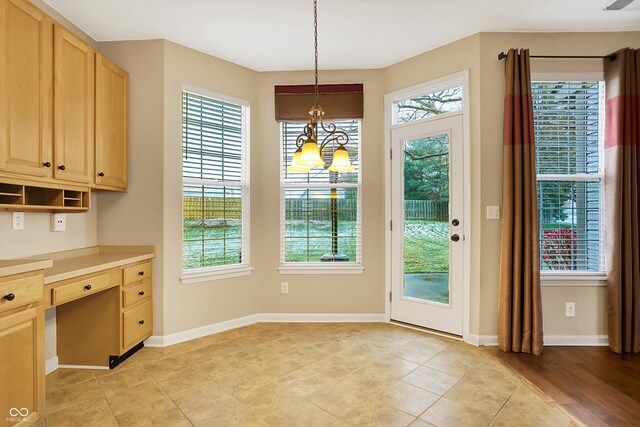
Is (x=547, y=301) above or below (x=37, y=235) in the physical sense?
below

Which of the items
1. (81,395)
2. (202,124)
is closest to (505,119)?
(202,124)

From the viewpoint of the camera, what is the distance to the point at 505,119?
109 inches

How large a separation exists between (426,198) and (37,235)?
3310 mm

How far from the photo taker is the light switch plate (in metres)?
2.87

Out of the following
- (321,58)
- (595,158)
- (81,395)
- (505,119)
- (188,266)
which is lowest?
(81,395)

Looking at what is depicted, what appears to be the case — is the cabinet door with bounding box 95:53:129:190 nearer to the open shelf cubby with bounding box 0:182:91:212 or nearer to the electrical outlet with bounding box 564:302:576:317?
the open shelf cubby with bounding box 0:182:91:212

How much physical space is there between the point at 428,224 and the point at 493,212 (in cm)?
60

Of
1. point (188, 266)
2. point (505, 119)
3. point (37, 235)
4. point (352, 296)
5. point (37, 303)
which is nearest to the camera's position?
point (37, 303)

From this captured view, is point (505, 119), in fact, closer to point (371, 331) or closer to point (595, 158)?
point (595, 158)

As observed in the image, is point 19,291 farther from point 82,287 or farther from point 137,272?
point 137,272

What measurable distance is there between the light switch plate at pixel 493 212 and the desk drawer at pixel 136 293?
314 centimetres

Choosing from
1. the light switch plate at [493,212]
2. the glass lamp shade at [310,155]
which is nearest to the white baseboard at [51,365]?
the glass lamp shade at [310,155]

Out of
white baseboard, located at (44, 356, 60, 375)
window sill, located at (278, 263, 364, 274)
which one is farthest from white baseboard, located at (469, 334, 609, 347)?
white baseboard, located at (44, 356, 60, 375)

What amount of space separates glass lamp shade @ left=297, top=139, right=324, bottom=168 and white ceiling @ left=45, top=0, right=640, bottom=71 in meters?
1.36
